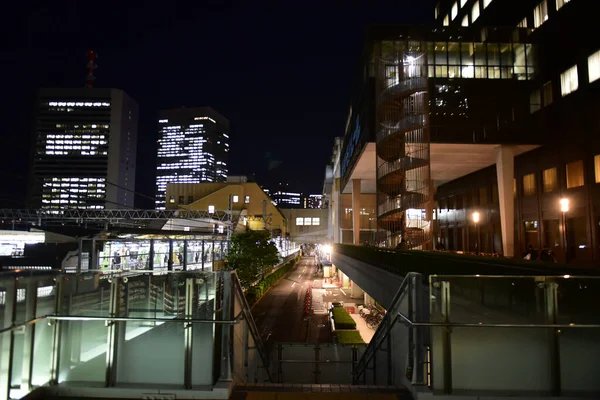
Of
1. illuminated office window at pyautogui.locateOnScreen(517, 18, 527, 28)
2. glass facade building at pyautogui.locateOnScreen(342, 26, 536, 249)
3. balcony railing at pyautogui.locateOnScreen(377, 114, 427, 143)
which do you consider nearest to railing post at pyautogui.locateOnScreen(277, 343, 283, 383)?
glass facade building at pyautogui.locateOnScreen(342, 26, 536, 249)

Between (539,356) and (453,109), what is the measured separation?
27676 millimetres

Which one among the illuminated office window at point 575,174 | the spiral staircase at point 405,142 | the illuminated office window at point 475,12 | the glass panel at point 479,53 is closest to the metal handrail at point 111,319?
the spiral staircase at point 405,142

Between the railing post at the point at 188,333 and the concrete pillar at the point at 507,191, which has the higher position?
the concrete pillar at the point at 507,191

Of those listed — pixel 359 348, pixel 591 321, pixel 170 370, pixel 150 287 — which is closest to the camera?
pixel 591 321

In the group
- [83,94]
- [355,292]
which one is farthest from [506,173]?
[83,94]

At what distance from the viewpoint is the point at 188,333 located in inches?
203

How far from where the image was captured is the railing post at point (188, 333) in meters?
5.09

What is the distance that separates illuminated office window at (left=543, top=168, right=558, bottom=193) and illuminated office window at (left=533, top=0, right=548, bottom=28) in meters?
10.7

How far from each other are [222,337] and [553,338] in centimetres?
381

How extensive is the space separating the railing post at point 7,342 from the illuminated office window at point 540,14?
34965 mm

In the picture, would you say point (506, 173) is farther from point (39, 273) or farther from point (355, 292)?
point (39, 273)

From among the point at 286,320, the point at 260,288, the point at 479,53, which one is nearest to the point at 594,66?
the point at 479,53

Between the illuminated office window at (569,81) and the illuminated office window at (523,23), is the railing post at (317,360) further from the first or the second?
the illuminated office window at (523,23)

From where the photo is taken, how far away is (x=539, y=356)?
189 inches
